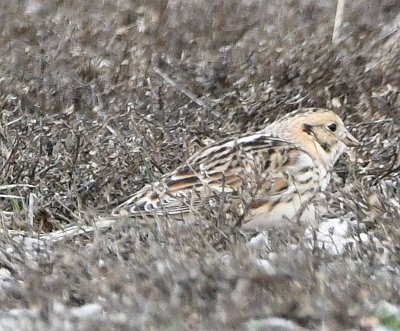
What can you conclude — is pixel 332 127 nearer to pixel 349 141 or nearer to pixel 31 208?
pixel 349 141

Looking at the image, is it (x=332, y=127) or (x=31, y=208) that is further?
(x=332, y=127)

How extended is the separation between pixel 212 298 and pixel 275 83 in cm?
410

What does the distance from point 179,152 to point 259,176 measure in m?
1.71

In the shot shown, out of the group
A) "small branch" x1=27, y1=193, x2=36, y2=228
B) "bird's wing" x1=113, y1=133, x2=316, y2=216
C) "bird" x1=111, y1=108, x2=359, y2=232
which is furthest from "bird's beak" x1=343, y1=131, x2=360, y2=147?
"small branch" x1=27, y1=193, x2=36, y2=228

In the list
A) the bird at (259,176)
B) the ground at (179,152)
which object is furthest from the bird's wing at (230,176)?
the ground at (179,152)

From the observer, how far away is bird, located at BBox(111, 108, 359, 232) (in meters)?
5.38

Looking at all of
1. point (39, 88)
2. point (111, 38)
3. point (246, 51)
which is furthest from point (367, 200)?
point (111, 38)

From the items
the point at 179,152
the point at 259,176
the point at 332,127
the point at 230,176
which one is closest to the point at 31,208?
the point at 230,176

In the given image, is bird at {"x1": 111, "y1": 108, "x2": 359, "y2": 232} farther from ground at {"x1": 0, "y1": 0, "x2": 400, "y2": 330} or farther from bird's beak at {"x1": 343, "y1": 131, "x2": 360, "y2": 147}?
ground at {"x1": 0, "y1": 0, "x2": 400, "y2": 330}

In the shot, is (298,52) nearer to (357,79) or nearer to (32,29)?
(357,79)

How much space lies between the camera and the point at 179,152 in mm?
6973

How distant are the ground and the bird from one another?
18cm

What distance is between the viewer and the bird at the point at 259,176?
5383 mm

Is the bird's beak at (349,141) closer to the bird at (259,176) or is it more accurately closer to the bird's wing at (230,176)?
the bird at (259,176)
